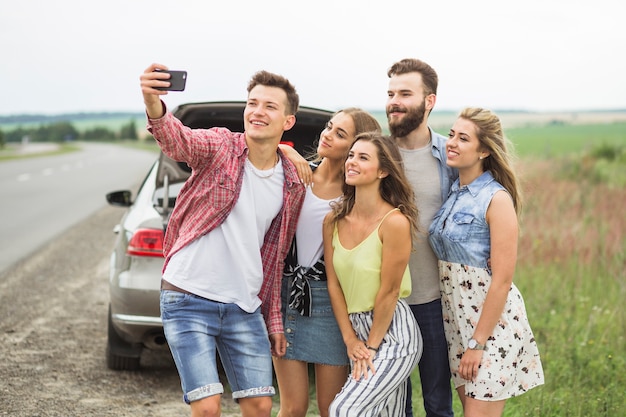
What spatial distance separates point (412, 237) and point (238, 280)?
2.49ft

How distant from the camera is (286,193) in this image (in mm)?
3535

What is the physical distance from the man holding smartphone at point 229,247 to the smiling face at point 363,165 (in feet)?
0.78

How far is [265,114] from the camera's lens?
11.4 feet

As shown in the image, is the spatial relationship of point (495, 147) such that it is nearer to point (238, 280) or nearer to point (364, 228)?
point (364, 228)

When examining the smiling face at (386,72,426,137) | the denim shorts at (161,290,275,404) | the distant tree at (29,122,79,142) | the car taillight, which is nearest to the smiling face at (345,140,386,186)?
the smiling face at (386,72,426,137)

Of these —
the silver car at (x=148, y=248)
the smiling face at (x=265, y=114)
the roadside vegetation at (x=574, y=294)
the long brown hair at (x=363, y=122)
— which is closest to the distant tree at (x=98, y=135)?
the roadside vegetation at (x=574, y=294)

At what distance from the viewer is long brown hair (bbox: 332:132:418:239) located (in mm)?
3535

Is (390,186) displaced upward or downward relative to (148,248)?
upward

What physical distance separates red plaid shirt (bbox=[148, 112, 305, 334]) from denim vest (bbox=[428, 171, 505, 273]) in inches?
26.2

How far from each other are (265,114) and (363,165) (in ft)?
1.54

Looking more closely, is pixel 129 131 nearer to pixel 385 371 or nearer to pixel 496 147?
pixel 496 147

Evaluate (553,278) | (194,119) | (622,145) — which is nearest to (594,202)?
(553,278)

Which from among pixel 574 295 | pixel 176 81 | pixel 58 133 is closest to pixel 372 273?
pixel 176 81

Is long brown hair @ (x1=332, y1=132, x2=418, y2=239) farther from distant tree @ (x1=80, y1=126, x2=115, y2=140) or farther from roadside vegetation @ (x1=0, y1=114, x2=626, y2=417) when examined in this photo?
distant tree @ (x1=80, y1=126, x2=115, y2=140)
